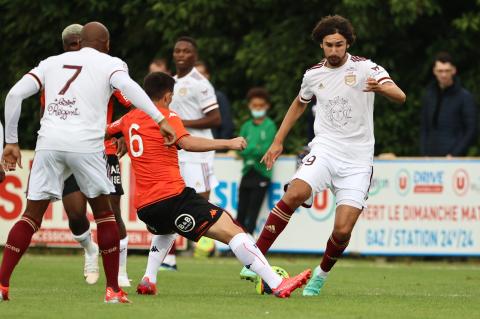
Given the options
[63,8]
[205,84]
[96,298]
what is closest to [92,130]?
[96,298]

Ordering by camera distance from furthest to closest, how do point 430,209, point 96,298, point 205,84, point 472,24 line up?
point 472,24 < point 430,209 < point 205,84 < point 96,298

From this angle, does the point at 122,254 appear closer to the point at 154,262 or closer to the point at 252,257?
the point at 154,262

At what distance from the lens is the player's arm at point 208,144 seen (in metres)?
10.3

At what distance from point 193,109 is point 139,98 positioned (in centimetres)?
505

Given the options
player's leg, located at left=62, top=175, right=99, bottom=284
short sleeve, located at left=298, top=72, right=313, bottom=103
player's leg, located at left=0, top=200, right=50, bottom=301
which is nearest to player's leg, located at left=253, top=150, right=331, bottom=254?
short sleeve, located at left=298, top=72, right=313, bottom=103

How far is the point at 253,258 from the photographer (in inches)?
425

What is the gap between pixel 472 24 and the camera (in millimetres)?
19906

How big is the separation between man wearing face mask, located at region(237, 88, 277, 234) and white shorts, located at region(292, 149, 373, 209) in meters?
6.69

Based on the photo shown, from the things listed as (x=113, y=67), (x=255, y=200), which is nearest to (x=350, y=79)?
(x=113, y=67)

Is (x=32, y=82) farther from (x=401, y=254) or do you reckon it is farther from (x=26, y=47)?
(x=26, y=47)

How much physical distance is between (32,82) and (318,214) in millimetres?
8757

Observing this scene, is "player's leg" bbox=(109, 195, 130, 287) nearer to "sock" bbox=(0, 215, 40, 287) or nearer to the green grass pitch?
the green grass pitch

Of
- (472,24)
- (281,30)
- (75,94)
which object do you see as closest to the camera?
(75,94)

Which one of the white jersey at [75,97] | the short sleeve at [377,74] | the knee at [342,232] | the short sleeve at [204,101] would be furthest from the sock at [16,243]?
the short sleeve at [204,101]
